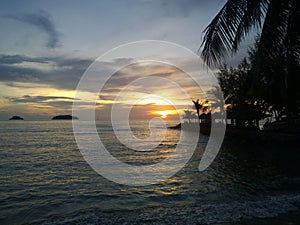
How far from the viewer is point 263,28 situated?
21.2ft

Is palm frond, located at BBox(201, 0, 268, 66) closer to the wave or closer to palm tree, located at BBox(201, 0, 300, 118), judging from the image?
palm tree, located at BBox(201, 0, 300, 118)

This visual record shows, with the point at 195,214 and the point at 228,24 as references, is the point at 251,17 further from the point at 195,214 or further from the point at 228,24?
the point at 195,214

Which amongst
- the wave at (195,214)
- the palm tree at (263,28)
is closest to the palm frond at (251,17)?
the palm tree at (263,28)

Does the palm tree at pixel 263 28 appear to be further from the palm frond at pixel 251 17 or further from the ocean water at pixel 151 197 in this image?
the ocean water at pixel 151 197

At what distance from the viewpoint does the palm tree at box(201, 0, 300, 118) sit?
6414 millimetres

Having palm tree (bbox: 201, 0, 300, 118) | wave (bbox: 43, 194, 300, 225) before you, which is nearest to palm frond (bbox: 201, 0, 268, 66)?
palm tree (bbox: 201, 0, 300, 118)

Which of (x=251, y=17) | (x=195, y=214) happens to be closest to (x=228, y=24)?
(x=251, y=17)

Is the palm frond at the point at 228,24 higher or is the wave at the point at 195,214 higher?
the palm frond at the point at 228,24

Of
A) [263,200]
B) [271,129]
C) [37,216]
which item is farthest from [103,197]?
[271,129]

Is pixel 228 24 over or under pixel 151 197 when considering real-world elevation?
over

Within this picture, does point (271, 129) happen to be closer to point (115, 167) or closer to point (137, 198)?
point (115, 167)

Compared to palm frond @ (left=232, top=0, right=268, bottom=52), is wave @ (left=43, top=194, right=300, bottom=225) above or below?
below

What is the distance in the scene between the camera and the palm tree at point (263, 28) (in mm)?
6414

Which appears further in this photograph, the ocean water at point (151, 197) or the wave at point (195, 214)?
the ocean water at point (151, 197)
